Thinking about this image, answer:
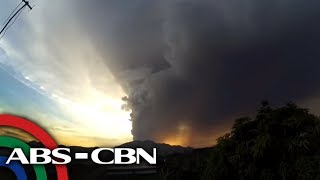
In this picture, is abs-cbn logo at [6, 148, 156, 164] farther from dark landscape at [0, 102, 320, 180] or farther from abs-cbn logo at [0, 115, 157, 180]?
dark landscape at [0, 102, 320, 180]

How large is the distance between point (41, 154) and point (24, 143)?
1.60 feet

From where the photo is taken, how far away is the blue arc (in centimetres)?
1375

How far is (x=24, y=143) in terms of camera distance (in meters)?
13.8

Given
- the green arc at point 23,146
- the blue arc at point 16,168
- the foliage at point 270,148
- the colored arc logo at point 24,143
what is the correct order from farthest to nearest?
1. the blue arc at point 16,168
2. the green arc at point 23,146
3. the colored arc logo at point 24,143
4. the foliage at point 270,148

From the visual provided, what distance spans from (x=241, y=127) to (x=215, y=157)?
812mm

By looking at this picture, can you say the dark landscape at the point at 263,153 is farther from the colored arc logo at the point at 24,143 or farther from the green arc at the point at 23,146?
the green arc at the point at 23,146

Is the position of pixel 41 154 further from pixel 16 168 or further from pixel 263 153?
pixel 263 153

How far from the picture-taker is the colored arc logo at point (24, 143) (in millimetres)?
13523

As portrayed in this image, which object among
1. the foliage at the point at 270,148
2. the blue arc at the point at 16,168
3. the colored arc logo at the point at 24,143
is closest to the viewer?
the foliage at the point at 270,148

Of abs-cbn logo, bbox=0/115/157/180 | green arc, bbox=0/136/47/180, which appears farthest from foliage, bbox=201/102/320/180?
green arc, bbox=0/136/47/180

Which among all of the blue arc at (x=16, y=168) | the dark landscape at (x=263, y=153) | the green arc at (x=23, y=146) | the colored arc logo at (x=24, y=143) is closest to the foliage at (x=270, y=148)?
the dark landscape at (x=263, y=153)

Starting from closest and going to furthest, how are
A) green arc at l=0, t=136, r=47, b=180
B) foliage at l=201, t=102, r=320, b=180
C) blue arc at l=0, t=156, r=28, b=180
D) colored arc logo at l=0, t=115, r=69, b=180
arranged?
foliage at l=201, t=102, r=320, b=180 < colored arc logo at l=0, t=115, r=69, b=180 < green arc at l=0, t=136, r=47, b=180 < blue arc at l=0, t=156, r=28, b=180

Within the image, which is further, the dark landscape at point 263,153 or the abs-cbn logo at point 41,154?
the abs-cbn logo at point 41,154

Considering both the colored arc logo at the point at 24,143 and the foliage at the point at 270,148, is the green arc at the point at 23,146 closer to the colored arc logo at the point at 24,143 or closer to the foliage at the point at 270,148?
the colored arc logo at the point at 24,143
